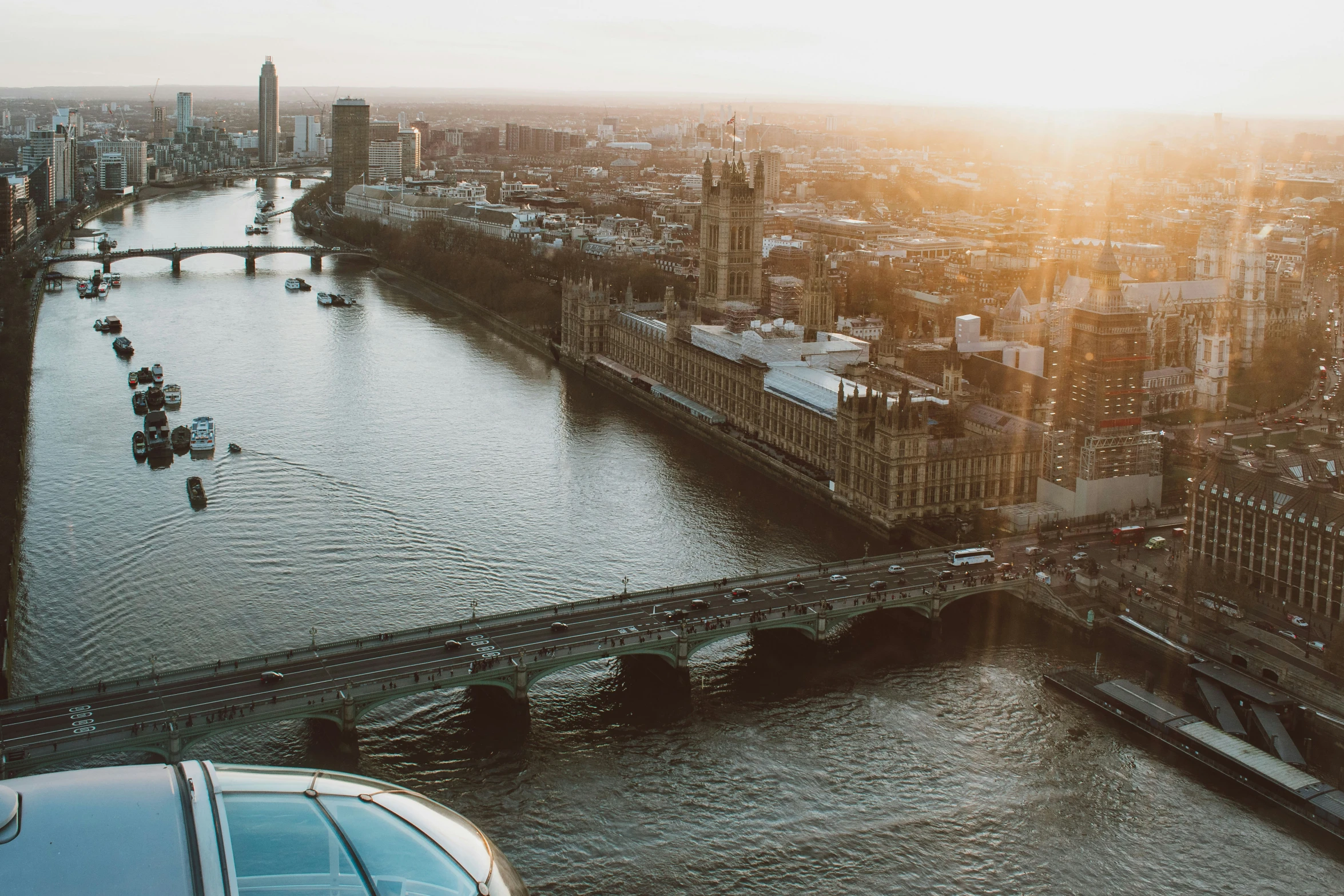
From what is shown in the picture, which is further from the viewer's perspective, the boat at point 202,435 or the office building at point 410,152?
the office building at point 410,152

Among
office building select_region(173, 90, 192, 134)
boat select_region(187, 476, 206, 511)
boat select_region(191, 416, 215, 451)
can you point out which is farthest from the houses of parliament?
office building select_region(173, 90, 192, 134)

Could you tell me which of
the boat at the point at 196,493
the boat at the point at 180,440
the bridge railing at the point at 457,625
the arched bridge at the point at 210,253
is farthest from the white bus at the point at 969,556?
the arched bridge at the point at 210,253

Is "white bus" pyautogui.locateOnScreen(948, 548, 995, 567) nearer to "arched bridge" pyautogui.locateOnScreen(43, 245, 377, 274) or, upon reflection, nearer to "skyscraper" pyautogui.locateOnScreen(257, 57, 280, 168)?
"arched bridge" pyautogui.locateOnScreen(43, 245, 377, 274)

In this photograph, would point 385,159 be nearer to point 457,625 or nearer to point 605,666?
point 457,625

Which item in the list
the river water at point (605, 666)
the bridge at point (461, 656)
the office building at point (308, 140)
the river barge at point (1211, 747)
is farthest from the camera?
the office building at point (308, 140)

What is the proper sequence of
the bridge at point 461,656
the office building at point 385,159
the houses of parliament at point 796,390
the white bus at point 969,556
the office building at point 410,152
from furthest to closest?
the office building at point 410,152 < the office building at point 385,159 < the houses of parliament at point 796,390 < the white bus at point 969,556 < the bridge at point 461,656

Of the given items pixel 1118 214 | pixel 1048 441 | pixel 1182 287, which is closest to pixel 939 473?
pixel 1048 441

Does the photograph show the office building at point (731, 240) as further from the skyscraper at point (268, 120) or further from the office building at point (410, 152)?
the skyscraper at point (268, 120)

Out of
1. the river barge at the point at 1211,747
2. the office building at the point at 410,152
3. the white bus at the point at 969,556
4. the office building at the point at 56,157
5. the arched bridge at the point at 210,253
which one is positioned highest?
the office building at the point at 410,152
